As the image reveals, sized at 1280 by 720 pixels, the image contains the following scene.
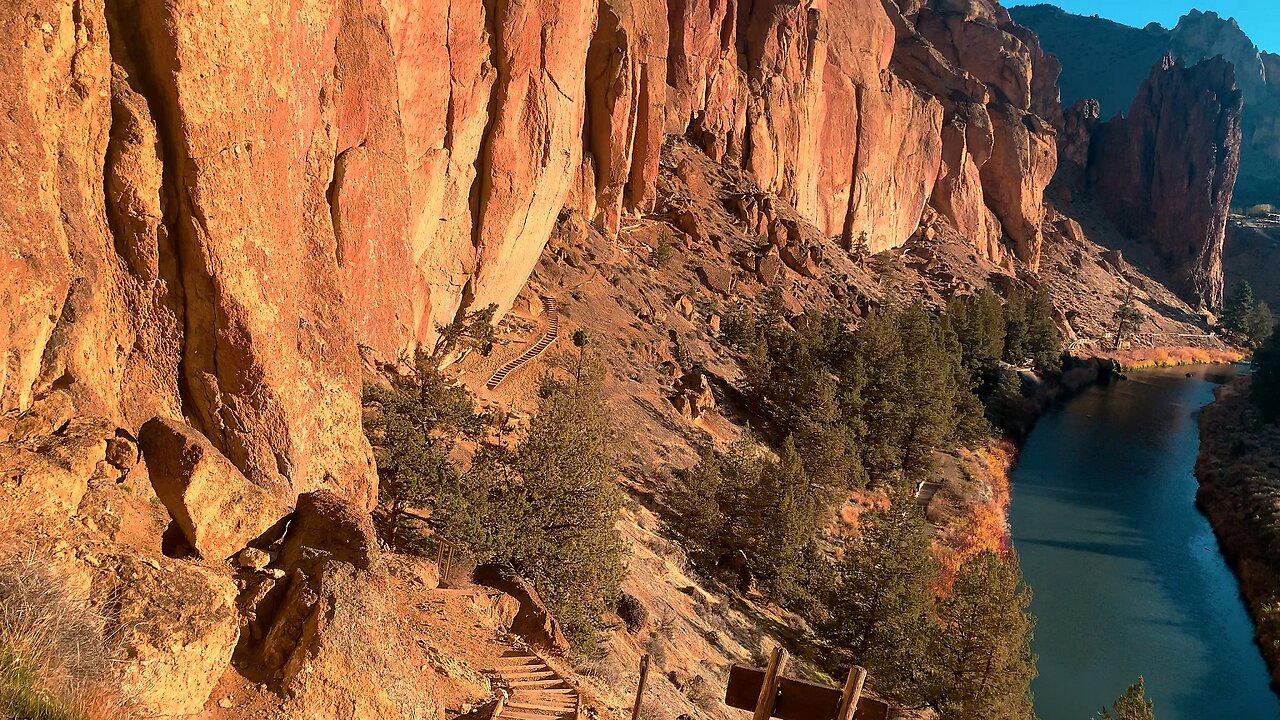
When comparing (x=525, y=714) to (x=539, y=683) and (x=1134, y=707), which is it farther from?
(x=1134, y=707)

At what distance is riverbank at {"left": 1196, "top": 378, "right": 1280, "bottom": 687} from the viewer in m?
31.3

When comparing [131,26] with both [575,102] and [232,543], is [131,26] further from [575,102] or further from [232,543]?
[575,102]

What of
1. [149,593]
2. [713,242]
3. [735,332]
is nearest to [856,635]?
[149,593]

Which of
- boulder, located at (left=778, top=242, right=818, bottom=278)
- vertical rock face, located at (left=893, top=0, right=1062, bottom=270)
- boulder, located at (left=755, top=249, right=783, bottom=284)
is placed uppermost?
vertical rock face, located at (left=893, top=0, right=1062, bottom=270)

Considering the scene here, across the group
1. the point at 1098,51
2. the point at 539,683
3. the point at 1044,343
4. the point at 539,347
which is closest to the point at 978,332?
the point at 1044,343

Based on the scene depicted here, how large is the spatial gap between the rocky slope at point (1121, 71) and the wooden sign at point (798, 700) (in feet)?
653

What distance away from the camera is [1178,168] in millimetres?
119062

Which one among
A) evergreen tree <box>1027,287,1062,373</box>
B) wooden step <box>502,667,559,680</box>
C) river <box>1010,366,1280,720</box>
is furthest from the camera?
evergreen tree <box>1027,287,1062,373</box>

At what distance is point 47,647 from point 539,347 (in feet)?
83.8

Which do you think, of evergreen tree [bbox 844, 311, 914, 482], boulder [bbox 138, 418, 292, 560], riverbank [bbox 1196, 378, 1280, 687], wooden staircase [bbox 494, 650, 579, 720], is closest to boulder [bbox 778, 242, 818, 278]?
evergreen tree [bbox 844, 311, 914, 482]

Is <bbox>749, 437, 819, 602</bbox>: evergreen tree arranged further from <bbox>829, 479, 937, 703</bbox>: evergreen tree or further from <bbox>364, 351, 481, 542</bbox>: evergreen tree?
<bbox>364, 351, 481, 542</bbox>: evergreen tree

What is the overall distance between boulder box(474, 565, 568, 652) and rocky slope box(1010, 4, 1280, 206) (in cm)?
19332

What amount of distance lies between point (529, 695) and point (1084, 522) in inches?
1377

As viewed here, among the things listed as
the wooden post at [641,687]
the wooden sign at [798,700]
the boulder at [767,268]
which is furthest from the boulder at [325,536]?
the boulder at [767,268]
